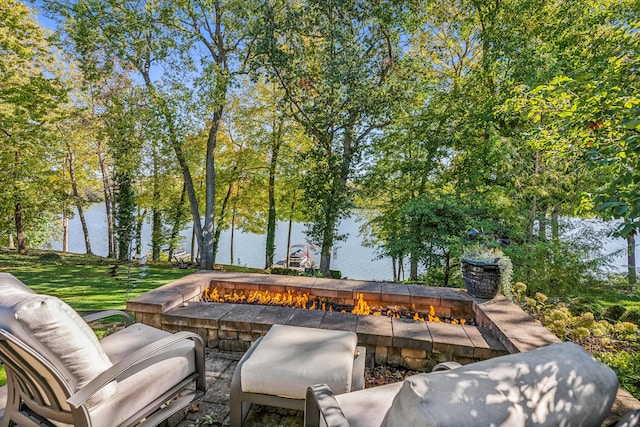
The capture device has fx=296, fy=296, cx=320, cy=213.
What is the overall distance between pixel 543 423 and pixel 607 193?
182 cm

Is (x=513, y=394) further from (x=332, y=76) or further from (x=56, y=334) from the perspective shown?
(x=332, y=76)

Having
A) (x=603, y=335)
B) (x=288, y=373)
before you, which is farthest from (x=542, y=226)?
(x=288, y=373)

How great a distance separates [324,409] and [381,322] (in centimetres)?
186

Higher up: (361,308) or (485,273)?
(485,273)

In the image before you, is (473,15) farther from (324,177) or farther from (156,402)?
(156,402)

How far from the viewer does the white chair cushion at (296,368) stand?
191 centimetres

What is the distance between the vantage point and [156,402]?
190cm

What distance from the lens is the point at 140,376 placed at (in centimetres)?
186

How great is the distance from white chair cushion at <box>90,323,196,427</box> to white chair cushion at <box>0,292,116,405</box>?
0.08 metres

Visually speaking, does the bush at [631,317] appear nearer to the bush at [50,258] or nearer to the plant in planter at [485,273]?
the plant in planter at [485,273]

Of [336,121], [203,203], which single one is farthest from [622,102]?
[203,203]

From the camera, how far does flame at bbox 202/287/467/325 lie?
3.82m

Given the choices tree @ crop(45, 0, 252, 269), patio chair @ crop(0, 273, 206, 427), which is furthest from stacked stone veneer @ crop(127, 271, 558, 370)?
tree @ crop(45, 0, 252, 269)

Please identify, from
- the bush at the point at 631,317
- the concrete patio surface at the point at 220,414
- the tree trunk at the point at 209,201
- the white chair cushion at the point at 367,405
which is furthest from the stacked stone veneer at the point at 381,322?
the tree trunk at the point at 209,201
